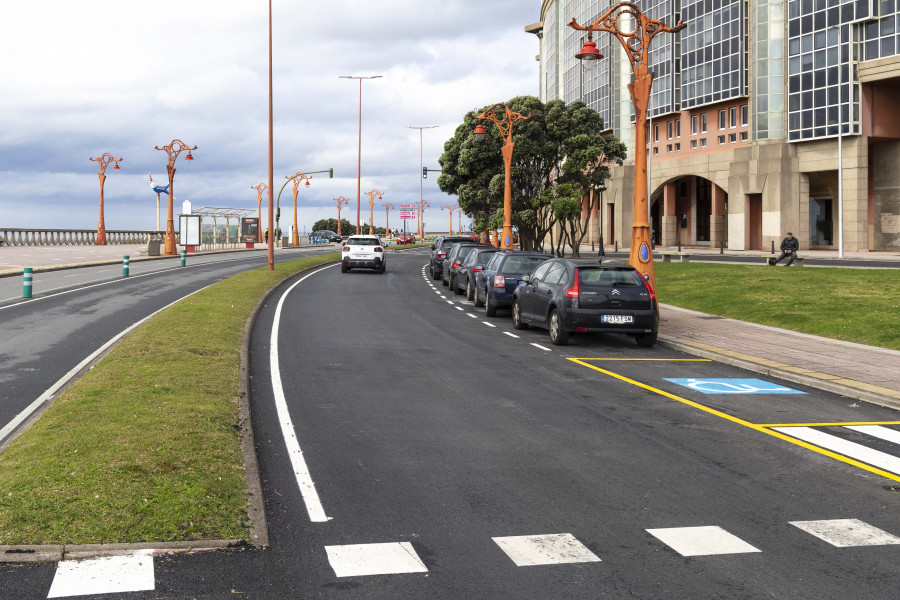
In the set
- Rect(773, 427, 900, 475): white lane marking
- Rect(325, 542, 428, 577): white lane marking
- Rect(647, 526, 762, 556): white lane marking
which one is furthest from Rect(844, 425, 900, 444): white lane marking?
Rect(325, 542, 428, 577): white lane marking

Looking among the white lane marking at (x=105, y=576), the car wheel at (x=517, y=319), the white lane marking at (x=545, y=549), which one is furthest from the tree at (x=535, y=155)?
the white lane marking at (x=105, y=576)

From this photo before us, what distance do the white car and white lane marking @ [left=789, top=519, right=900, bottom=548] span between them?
35.1 metres

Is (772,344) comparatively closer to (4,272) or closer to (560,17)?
(4,272)

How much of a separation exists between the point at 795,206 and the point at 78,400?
63.8 meters

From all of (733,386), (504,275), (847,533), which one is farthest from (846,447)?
(504,275)

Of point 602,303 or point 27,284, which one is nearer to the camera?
point 602,303

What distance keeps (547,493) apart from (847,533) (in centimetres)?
203

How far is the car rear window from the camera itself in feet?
51.1

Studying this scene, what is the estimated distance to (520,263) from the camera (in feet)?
70.7

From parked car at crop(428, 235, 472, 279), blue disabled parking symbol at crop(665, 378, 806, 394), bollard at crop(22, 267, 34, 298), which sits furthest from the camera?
parked car at crop(428, 235, 472, 279)

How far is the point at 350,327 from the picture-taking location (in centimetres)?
1817

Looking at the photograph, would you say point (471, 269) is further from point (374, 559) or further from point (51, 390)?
point (374, 559)

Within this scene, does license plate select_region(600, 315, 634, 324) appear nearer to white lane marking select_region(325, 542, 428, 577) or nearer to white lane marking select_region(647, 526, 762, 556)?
white lane marking select_region(647, 526, 762, 556)

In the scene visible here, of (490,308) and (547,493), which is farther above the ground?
(490,308)
